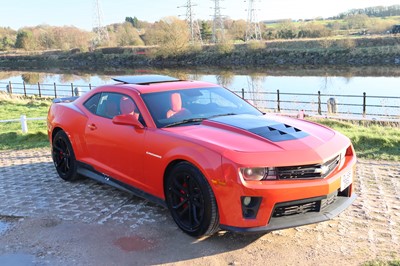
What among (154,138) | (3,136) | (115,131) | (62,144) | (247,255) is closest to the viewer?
(247,255)

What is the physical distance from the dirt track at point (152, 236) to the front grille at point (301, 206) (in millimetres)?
396

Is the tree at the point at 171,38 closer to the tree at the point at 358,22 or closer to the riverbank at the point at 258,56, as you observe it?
the riverbank at the point at 258,56

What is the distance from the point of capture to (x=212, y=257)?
3.88 metres

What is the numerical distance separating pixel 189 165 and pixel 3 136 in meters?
7.67

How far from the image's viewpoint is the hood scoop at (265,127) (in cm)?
414

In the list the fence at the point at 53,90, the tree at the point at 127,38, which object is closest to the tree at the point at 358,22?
the tree at the point at 127,38

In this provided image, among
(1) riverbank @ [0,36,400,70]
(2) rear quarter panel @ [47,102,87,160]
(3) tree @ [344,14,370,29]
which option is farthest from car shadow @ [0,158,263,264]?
(3) tree @ [344,14,370,29]

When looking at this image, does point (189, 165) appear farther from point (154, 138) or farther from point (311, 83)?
point (311, 83)

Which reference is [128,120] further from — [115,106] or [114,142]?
[115,106]

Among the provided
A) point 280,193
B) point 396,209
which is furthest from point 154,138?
point 396,209

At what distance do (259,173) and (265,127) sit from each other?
2.55 feet

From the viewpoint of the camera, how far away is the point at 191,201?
415cm

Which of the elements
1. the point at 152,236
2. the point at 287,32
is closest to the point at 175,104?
the point at 152,236

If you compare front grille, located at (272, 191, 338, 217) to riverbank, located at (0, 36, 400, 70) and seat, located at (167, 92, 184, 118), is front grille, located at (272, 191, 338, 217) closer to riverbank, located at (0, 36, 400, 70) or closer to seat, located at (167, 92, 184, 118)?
seat, located at (167, 92, 184, 118)
